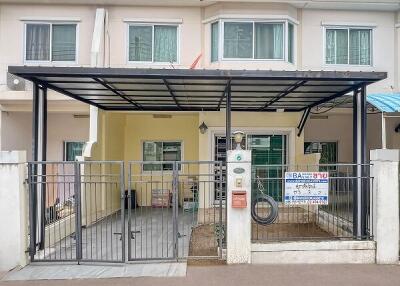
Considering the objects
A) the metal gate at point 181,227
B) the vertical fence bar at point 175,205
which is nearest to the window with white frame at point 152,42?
the metal gate at point 181,227

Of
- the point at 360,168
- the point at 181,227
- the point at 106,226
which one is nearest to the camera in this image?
the point at 360,168

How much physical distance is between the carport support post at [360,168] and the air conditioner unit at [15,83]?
30.8ft

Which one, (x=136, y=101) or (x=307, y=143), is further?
(x=307, y=143)

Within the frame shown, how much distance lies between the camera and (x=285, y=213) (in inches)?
357

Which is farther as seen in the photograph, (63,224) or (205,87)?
(63,224)

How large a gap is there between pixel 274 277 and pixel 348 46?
333 inches

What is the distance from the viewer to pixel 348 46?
11.5 m

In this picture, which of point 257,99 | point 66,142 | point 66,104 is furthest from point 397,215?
point 66,142

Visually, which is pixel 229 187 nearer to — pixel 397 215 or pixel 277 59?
pixel 397 215

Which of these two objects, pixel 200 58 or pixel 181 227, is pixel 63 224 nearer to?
pixel 181 227

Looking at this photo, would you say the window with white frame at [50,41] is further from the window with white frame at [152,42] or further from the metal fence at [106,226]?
the metal fence at [106,226]

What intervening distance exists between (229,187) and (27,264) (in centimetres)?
388

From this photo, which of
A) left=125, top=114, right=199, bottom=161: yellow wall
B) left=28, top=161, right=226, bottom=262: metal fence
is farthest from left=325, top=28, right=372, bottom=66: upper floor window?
left=28, top=161, right=226, bottom=262: metal fence

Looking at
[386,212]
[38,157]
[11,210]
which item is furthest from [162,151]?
[386,212]
